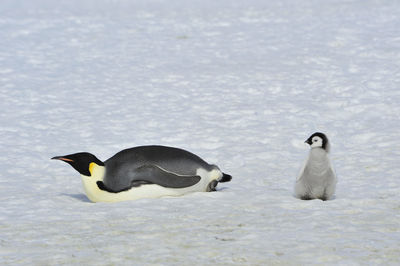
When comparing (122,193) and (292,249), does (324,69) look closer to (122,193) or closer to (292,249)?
(122,193)

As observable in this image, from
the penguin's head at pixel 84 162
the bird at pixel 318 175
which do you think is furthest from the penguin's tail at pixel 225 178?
the penguin's head at pixel 84 162

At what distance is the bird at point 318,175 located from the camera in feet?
18.3

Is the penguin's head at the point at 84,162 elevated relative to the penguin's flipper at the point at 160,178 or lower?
elevated

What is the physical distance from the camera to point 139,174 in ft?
19.0

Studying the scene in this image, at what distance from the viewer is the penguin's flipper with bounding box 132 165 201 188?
5785 mm

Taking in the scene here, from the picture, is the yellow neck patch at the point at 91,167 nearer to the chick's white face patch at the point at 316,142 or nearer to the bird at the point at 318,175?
the bird at the point at 318,175

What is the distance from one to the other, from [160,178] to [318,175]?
1.35 m

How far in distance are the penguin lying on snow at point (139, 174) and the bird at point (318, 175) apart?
0.95 m

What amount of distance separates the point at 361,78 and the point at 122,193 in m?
6.32

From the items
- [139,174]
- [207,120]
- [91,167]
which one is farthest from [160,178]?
[207,120]

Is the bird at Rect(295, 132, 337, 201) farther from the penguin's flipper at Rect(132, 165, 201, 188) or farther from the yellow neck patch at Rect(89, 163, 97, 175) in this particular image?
the yellow neck patch at Rect(89, 163, 97, 175)

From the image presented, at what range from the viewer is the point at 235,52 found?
43.5 ft

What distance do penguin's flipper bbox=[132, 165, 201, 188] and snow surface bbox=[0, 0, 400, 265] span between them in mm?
185

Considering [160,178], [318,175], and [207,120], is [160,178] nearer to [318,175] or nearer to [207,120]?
[318,175]
